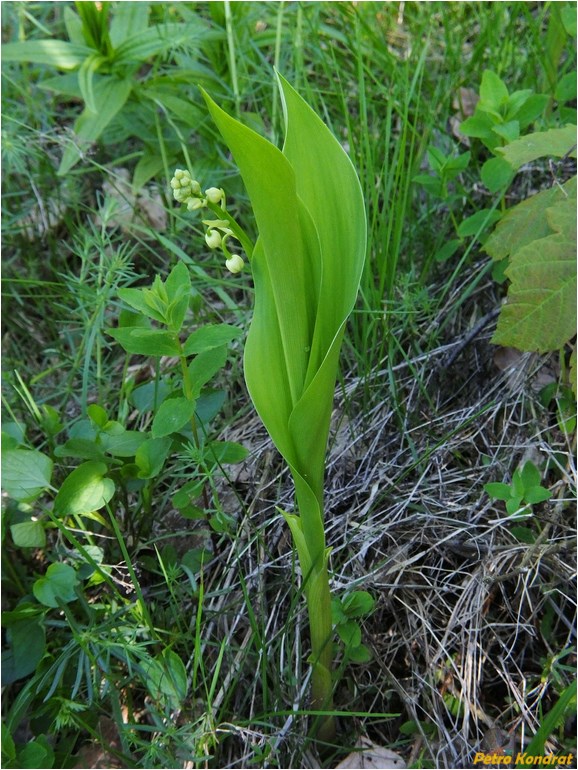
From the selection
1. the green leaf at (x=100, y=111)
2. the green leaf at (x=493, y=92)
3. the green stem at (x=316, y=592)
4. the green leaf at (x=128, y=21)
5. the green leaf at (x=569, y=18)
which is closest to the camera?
the green stem at (x=316, y=592)

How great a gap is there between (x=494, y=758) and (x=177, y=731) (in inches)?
18.7

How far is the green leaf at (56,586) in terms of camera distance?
1132 mm

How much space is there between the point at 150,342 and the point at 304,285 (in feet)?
1.11

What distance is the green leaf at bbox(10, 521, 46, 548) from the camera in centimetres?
119

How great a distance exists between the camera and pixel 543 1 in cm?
215

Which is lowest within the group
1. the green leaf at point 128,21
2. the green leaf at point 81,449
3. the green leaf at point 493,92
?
the green leaf at point 81,449

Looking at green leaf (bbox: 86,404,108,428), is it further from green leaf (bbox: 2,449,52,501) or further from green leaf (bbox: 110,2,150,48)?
green leaf (bbox: 110,2,150,48)

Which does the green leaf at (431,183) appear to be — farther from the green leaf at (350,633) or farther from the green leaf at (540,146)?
the green leaf at (350,633)

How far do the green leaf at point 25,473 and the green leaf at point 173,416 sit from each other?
0.21 m

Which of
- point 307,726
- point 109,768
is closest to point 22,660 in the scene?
point 109,768

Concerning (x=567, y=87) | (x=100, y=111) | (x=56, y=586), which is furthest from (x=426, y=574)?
(x=100, y=111)

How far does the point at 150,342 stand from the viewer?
1.10 metres

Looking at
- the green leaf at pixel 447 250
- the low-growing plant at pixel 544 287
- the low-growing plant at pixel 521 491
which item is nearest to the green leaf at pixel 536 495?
the low-growing plant at pixel 521 491

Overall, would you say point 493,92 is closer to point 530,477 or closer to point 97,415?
point 530,477
